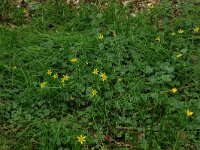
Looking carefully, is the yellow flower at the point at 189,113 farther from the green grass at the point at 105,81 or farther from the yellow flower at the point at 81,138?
the yellow flower at the point at 81,138

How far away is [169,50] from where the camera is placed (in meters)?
3.92

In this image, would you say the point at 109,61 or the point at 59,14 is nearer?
the point at 109,61

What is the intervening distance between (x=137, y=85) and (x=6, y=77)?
1.37 m

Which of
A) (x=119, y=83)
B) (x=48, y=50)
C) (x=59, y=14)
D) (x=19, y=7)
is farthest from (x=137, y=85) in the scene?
(x=19, y=7)

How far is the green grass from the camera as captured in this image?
3258mm

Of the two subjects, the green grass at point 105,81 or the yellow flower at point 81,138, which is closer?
the yellow flower at point 81,138

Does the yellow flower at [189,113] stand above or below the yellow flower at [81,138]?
above

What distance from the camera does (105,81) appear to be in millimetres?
3646

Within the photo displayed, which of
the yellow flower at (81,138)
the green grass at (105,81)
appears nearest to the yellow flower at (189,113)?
the green grass at (105,81)

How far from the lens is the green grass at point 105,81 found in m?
3.26

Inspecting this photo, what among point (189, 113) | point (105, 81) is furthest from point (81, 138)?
point (189, 113)

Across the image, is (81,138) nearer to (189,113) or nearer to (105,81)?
(105,81)

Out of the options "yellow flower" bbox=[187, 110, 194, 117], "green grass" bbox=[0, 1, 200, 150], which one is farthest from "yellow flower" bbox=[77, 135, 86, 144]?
"yellow flower" bbox=[187, 110, 194, 117]

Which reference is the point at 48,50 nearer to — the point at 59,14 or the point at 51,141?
the point at 59,14
